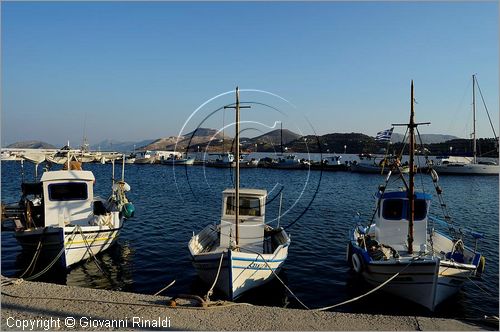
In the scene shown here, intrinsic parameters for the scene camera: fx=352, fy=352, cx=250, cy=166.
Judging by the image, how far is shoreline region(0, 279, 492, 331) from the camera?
8.67m

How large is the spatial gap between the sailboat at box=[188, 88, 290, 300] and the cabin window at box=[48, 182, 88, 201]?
7461mm

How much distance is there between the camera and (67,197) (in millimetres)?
19297

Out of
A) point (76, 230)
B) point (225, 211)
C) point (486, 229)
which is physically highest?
point (225, 211)

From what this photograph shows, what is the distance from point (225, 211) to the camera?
16.3 meters

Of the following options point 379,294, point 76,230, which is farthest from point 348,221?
point 76,230

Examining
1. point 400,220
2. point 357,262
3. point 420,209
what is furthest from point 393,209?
point 357,262

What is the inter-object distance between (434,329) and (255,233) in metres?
8.56

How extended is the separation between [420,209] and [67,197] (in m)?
18.0

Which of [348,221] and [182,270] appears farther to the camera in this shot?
[348,221]

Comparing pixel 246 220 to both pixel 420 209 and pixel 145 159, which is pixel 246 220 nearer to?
pixel 420 209

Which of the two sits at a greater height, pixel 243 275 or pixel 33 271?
pixel 243 275

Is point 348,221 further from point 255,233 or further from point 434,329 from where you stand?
point 434,329

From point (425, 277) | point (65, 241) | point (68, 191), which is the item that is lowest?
point (425, 277)

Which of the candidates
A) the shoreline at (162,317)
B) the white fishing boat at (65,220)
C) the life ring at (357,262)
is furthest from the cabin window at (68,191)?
the life ring at (357,262)
